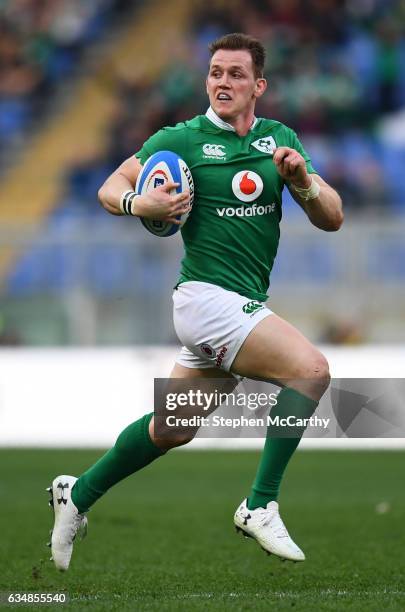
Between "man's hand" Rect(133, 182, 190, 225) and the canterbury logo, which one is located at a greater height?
the canterbury logo

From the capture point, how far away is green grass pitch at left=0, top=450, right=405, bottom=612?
517 cm

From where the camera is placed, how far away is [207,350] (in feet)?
17.1

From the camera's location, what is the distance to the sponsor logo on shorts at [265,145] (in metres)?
5.34

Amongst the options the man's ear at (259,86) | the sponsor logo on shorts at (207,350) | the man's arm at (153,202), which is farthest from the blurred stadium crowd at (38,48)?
the sponsor logo on shorts at (207,350)

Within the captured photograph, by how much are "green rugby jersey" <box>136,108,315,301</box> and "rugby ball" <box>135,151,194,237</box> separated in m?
0.17

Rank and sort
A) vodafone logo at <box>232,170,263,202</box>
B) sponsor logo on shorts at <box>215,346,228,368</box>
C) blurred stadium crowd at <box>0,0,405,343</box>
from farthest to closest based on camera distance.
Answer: blurred stadium crowd at <box>0,0,405,343</box> < vodafone logo at <box>232,170,263,202</box> < sponsor logo on shorts at <box>215,346,228,368</box>

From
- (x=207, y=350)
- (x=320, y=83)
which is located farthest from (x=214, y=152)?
(x=320, y=83)

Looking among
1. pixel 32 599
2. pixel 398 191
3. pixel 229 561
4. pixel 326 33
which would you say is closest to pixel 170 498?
pixel 229 561

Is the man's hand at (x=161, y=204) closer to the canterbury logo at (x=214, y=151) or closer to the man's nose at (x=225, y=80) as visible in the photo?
the canterbury logo at (x=214, y=151)

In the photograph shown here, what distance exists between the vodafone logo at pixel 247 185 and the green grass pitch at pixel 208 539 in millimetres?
1733

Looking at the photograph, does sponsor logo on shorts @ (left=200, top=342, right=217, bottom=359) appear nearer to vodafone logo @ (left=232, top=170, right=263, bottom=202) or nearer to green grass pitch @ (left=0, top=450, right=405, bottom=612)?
vodafone logo @ (left=232, top=170, right=263, bottom=202)

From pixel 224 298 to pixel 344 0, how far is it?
16.2 meters

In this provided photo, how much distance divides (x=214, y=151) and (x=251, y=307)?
723 mm

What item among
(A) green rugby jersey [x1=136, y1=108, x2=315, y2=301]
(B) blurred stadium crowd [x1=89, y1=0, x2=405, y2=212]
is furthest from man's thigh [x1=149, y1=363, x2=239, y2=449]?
(B) blurred stadium crowd [x1=89, y1=0, x2=405, y2=212]
